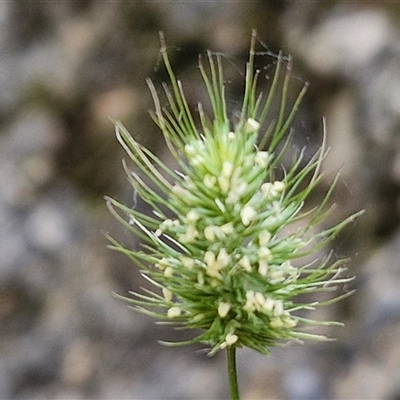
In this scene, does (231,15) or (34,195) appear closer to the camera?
(231,15)

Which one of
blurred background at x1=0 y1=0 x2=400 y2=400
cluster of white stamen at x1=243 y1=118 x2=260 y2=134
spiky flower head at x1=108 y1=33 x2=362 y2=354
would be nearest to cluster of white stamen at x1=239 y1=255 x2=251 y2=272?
spiky flower head at x1=108 y1=33 x2=362 y2=354

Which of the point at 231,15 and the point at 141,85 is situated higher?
the point at 231,15

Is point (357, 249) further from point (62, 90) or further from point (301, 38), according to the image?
point (62, 90)

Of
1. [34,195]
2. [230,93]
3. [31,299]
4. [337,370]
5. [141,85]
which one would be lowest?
[31,299]

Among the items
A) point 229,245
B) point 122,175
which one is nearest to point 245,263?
point 229,245

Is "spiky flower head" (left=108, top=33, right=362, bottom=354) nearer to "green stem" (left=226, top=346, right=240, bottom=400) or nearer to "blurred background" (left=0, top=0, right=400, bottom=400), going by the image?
"green stem" (left=226, top=346, right=240, bottom=400)

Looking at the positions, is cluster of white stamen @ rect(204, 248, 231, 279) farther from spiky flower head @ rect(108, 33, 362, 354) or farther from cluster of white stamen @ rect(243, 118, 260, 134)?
cluster of white stamen @ rect(243, 118, 260, 134)

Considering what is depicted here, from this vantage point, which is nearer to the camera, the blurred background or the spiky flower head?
the spiky flower head

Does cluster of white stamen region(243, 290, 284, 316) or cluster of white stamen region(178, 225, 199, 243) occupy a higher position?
cluster of white stamen region(178, 225, 199, 243)

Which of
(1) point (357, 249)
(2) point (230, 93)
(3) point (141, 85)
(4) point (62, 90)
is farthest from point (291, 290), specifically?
(4) point (62, 90)
